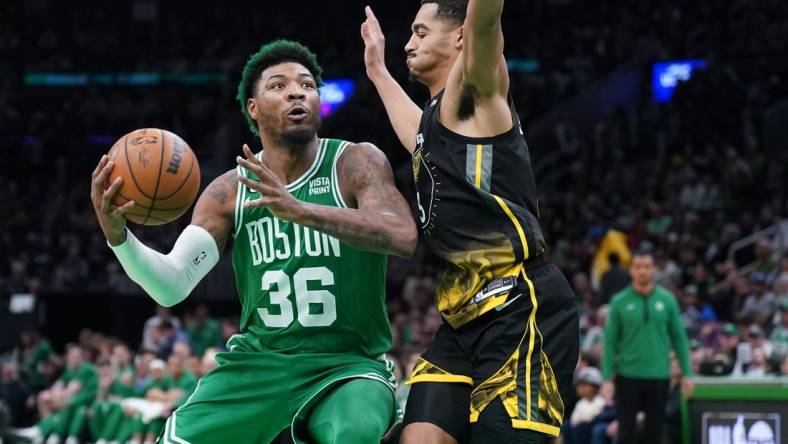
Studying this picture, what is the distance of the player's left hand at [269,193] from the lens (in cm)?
455

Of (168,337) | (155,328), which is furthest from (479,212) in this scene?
(155,328)

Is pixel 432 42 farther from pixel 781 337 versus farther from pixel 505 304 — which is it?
pixel 781 337

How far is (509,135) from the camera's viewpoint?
4.66m

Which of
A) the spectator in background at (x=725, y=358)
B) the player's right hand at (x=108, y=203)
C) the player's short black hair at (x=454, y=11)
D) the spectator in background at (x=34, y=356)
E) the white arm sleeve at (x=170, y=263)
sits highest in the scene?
the player's short black hair at (x=454, y=11)

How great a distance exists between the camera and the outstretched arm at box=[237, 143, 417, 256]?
15.0 feet

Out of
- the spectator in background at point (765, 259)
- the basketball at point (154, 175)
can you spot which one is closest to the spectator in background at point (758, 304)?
the spectator in background at point (765, 259)

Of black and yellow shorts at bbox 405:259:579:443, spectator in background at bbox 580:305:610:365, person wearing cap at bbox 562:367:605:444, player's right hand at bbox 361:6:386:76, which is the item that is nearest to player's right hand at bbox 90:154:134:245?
black and yellow shorts at bbox 405:259:579:443

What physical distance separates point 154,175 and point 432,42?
1211 millimetres

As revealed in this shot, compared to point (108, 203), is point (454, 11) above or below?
above

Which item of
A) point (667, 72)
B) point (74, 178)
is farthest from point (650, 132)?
point (74, 178)

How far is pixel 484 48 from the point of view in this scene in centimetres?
437

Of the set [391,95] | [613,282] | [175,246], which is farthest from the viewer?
[613,282]

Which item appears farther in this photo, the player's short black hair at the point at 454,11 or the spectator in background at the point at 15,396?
the spectator in background at the point at 15,396

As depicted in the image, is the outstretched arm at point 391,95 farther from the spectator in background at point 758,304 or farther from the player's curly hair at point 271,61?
the spectator in background at point 758,304
